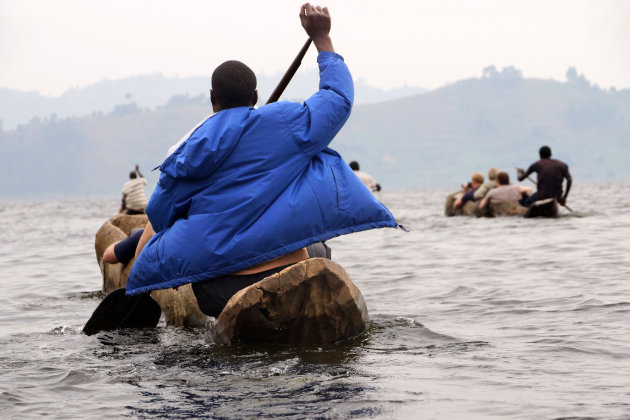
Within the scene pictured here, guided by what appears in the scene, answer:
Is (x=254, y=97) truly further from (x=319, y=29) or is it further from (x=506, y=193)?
(x=506, y=193)

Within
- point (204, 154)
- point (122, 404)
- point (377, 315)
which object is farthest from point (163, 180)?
point (377, 315)

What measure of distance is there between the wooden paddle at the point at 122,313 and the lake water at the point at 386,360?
0.37 feet

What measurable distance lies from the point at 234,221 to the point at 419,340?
4.61 ft

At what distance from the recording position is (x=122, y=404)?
137 inches

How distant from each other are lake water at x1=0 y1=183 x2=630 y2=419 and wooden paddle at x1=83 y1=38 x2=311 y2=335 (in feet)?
0.37

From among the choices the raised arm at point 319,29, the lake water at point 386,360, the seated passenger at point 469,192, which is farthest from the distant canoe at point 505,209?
the raised arm at point 319,29

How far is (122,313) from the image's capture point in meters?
5.54

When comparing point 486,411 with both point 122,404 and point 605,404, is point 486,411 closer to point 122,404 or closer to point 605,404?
point 605,404

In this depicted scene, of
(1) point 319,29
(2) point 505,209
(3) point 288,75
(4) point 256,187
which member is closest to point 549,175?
(2) point 505,209

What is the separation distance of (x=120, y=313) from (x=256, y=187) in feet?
5.89

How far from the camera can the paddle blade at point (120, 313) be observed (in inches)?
215

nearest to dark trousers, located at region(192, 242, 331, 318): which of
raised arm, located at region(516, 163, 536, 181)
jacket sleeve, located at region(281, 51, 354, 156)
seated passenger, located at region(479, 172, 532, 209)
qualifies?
jacket sleeve, located at region(281, 51, 354, 156)

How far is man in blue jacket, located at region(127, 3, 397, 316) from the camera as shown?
13.8 feet

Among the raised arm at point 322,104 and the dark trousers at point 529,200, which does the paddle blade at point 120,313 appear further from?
the dark trousers at point 529,200
